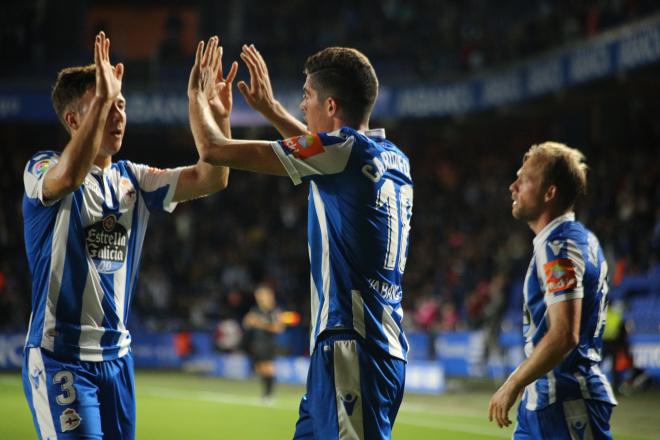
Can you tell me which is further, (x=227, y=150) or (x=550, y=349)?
(x=550, y=349)

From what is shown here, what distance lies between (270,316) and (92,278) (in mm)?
12929

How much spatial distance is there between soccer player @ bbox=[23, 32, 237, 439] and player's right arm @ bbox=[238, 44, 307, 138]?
1.01ft

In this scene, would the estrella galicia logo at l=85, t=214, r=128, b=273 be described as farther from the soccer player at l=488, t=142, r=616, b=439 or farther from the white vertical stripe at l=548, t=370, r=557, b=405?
the white vertical stripe at l=548, t=370, r=557, b=405

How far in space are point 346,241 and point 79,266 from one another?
121 centimetres

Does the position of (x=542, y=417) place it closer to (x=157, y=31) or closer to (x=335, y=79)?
(x=335, y=79)

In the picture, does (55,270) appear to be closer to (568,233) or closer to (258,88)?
(258,88)

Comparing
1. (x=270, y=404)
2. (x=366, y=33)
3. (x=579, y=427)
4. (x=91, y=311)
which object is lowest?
(x=270, y=404)

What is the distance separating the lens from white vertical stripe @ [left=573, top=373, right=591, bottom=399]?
165 inches

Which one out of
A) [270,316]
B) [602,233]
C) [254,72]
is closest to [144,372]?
[270,316]

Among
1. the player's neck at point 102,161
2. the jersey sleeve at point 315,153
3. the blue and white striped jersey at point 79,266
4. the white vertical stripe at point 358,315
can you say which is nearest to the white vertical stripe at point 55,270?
the blue and white striped jersey at point 79,266

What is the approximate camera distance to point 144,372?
22.8m

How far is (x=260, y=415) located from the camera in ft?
43.6

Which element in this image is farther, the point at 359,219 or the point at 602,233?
the point at 602,233

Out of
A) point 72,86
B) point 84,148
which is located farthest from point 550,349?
point 72,86
